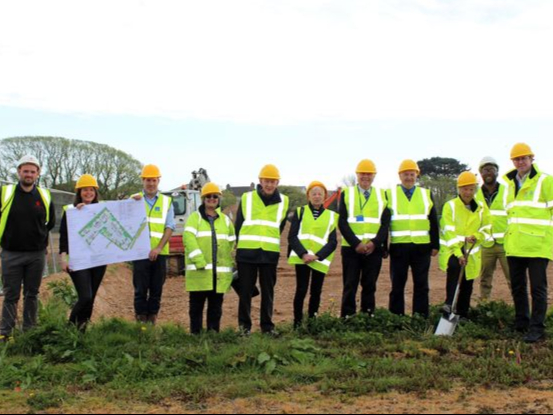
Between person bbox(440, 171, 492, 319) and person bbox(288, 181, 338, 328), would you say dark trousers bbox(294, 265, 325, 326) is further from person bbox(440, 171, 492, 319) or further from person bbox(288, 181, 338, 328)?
person bbox(440, 171, 492, 319)

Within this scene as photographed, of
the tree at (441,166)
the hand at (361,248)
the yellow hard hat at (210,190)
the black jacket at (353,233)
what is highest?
the tree at (441,166)

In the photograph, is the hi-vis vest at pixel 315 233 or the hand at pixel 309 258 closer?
the hand at pixel 309 258

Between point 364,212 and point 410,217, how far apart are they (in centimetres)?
59

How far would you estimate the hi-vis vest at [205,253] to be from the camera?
Answer: 722 cm

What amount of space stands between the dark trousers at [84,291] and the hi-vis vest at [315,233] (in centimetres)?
243

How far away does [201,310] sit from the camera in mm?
7438

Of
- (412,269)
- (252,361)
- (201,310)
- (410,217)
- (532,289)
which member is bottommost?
(252,361)

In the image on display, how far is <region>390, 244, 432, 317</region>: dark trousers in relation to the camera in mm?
7688

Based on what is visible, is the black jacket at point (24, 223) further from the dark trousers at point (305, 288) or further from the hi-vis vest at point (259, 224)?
the dark trousers at point (305, 288)

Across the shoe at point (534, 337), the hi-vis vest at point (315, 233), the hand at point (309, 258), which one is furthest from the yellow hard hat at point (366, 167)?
the shoe at point (534, 337)

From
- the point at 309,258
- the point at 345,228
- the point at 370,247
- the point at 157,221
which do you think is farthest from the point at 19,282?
the point at 370,247

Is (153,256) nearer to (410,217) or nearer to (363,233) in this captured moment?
(363,233)

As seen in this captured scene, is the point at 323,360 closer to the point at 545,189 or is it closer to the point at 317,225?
the point at 317,225

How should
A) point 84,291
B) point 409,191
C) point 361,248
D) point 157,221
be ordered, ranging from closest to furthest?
1. point 84,291
2. point 361,248
3. point 157,221
4. point 409,191
